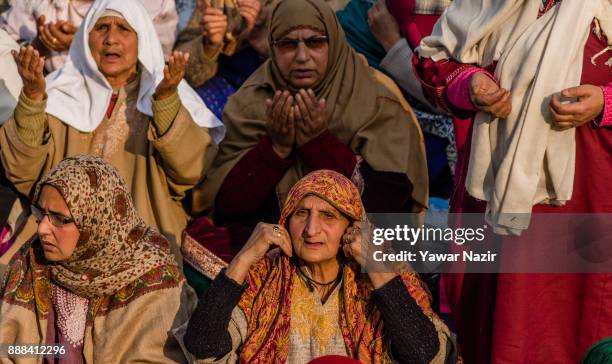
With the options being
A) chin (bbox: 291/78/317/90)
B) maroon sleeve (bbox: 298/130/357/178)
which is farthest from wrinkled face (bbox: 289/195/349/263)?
chin (bbox: 291/78/317/90)

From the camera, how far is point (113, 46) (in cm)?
616

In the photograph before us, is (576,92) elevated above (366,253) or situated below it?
above

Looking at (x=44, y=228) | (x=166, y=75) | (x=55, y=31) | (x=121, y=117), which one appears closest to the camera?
(x=44, y=228)

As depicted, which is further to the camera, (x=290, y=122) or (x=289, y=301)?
(x=290, y=122)

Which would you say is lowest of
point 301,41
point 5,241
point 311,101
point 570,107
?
point 5,241

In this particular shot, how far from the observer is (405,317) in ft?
14.4

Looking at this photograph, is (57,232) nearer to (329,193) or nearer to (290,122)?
(329,193)

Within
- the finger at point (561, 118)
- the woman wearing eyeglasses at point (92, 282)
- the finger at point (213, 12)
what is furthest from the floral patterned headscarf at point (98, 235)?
the finger at point (213, 12)

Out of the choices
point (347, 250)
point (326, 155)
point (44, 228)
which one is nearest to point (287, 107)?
point (326, 155)

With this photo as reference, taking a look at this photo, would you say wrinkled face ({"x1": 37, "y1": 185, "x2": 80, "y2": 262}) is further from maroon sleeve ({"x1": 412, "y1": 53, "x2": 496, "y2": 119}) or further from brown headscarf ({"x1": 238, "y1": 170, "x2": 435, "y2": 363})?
maroon sleeve ({"x1": 412, "y1": 53, "x2": 496, "y2": 119})

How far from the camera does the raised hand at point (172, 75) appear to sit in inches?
219

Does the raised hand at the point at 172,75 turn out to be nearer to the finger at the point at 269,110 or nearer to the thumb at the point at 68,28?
the finger at the point at 269,110

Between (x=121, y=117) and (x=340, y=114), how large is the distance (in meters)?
1.06

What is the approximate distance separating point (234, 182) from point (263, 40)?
1.50 metres
